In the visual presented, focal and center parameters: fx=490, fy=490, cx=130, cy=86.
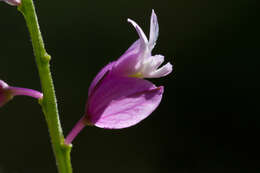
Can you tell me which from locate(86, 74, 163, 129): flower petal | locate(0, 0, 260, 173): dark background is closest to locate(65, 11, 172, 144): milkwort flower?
locate(86, 74, 163, 129): flower petal

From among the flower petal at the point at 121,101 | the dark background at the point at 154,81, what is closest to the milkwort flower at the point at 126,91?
the flower petal at the point at 121,101

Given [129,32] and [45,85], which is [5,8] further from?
[45,85]

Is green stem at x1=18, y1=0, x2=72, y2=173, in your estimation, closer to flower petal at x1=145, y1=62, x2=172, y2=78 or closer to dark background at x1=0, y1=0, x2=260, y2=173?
flower petal at x1=145, y1=62, x2=172, y2=78

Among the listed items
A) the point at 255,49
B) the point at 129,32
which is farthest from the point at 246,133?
the point at 129,32

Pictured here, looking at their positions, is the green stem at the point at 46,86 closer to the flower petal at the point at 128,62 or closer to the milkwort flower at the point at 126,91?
the milkwort flower at the point at 126,91

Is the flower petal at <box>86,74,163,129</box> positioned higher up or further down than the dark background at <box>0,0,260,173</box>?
higher up

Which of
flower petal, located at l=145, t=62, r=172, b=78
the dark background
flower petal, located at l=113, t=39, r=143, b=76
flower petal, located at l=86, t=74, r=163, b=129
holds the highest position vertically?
flower petal, located at l=113, t=39, r=143, b=76

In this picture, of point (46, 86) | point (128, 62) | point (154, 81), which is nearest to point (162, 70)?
point (128, 62)
